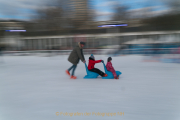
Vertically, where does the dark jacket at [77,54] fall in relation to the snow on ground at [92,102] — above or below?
above

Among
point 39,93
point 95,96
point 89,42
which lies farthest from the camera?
point 89,42

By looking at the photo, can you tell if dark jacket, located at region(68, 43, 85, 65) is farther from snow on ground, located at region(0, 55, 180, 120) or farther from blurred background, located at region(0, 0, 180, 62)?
blurred background, located at region(0, 0, 180, 62)

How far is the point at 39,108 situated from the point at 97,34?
2294 centimetres

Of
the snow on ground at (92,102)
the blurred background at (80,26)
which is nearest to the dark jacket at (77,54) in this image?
the snow on ground at (92,102)

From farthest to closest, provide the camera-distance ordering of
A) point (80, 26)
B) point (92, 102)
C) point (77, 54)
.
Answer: point (80, 26) → point (77, 54) → point (92, 102)

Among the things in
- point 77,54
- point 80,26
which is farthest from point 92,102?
point 80,26

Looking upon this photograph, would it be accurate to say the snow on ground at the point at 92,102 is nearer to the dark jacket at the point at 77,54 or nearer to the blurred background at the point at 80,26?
the dark jacket at the point at 77,54

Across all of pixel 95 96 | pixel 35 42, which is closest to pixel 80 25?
pixel 35 42

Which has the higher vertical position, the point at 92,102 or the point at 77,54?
the point at 77,54

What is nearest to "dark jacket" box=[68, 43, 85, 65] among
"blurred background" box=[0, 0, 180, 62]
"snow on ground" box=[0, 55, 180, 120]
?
"snow on ground" box=[0, 55, 180, 120]

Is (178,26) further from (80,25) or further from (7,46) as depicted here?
(7,46)

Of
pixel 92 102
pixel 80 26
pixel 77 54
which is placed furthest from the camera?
pixel 80 26

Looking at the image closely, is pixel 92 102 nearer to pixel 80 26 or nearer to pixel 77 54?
pixel 77 54

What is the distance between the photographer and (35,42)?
28.8 meters
